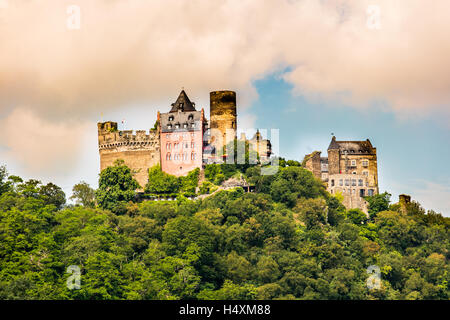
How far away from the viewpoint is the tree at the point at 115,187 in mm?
92000

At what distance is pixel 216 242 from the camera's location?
81812mm

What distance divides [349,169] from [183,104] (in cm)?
2102

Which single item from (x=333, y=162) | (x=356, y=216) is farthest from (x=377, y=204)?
(x=333, y=162)

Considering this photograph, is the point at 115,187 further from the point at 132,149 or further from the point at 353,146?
the point at 353,146

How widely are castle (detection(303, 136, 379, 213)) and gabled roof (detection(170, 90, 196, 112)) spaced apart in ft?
50.4

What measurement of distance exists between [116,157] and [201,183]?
10.4 meters

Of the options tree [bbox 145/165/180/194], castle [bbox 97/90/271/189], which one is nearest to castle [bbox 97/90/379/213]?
castle [bbox 97/90/271/189]

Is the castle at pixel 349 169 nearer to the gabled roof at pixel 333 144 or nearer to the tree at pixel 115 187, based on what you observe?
the gabled roof at pixel 333 144

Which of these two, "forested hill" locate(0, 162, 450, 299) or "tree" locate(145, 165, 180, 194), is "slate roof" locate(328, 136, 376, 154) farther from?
"tree" locate(145, 165, 180, 194)

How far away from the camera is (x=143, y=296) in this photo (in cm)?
7256

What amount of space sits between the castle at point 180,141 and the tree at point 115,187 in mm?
2440
